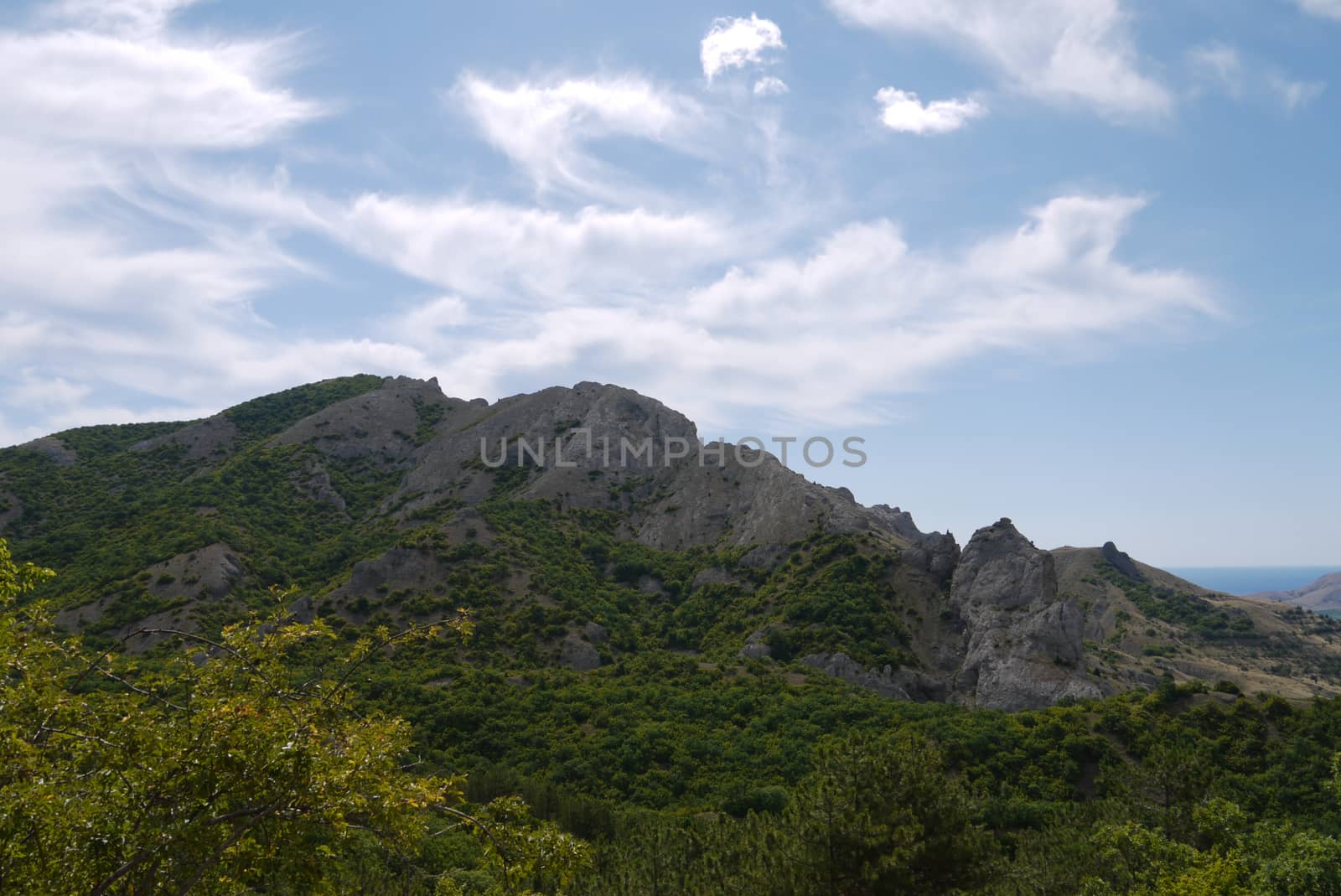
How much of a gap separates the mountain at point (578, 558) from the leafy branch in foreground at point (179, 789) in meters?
64.1

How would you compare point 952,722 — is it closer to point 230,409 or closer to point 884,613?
point 884,613

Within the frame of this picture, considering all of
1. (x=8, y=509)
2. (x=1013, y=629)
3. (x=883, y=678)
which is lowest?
(x=883, y=678)

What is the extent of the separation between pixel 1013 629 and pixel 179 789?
82.8 meters

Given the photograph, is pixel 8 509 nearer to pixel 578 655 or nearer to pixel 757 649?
pixel 578 655

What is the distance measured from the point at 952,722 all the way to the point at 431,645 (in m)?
54.3

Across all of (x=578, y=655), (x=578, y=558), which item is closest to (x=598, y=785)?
(x=578, y=655)

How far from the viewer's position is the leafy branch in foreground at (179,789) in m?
8.32

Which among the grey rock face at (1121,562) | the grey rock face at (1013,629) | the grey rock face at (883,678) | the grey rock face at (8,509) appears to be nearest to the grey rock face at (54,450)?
the grey rock face at (8,509)

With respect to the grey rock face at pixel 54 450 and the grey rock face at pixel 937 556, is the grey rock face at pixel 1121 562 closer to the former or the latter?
the grey rock face at pixel 937 556

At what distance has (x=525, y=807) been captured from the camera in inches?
392

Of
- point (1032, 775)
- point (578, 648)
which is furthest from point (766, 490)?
point (1032, 775)

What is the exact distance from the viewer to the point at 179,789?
Result: 856 cm

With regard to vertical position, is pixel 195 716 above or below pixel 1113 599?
above

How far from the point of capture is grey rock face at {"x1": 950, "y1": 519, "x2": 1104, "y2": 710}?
233 ft
